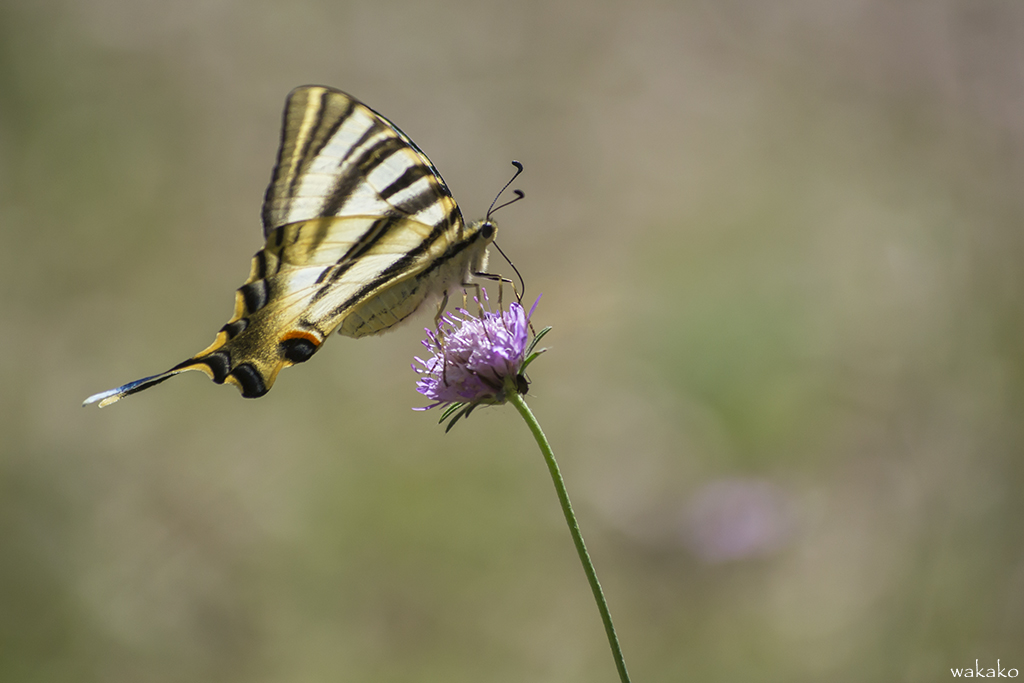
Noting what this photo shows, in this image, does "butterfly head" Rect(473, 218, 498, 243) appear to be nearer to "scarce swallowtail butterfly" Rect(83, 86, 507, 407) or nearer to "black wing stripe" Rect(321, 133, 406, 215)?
"scarce swallowtail butterfly" Rect(83, 86, 507, 407)

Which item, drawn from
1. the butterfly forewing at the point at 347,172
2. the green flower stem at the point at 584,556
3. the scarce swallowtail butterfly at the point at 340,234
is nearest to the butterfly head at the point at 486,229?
the scarce swallowtail butterfly at the point at 340,234

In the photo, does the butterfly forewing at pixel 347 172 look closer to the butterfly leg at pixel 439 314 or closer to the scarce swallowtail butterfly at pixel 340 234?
the scarce swallowtail butterfly at pixel 340 234

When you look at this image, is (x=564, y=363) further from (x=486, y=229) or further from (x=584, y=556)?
(x=584, y=556)

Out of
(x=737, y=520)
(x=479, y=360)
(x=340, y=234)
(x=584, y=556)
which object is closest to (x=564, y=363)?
(x=737, y=520)

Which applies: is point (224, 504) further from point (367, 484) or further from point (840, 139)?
point (840, 139)

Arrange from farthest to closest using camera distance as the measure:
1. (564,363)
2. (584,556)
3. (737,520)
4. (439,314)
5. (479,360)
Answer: (564,363) → (737,520) → (439,314) → (479,360) → (584,556)

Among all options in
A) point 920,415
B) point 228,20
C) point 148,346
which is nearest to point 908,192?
point 920,415
